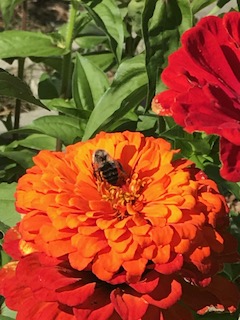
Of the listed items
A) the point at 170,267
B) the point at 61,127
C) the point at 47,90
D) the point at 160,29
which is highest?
the point at 160,29

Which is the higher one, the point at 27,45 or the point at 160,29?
the point at 160,29

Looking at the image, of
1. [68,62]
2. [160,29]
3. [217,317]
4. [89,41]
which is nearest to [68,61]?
[68,62]

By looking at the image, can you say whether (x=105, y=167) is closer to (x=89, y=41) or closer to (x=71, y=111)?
(x=71, y=111)

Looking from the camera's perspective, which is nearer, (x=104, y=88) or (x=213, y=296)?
(x=213, y=296)

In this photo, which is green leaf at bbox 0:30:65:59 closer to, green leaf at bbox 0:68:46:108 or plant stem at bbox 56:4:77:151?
plant stem at bbox 56:4:77:151

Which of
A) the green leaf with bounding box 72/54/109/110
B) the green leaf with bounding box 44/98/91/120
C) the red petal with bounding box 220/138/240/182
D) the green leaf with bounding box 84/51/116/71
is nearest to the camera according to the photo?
the red petal with bounding box 220/138/240/182

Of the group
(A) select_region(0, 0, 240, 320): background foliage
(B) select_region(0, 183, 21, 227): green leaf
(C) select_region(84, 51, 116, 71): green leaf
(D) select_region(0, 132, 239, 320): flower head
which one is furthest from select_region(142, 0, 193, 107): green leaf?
(C) select_region(84, 51, 116, 71): green leaf
